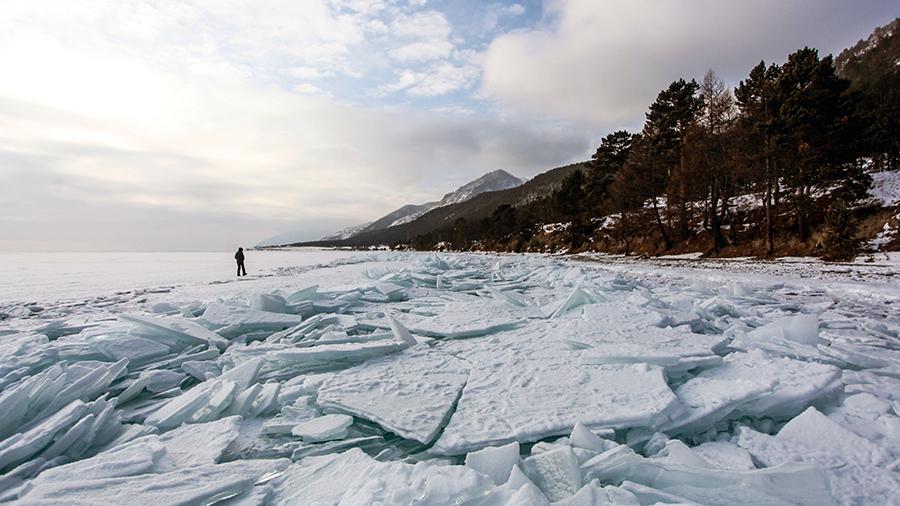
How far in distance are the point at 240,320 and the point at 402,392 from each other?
9.19 feet

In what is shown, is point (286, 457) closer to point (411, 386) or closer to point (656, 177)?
point (411, 386)

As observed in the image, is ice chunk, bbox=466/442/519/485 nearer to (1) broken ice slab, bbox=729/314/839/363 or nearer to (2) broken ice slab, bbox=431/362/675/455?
(2) broken ice slab, bbox=431/362/675/455

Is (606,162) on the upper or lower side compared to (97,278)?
upper

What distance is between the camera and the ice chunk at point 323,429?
193 cm

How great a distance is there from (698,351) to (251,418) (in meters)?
3.02

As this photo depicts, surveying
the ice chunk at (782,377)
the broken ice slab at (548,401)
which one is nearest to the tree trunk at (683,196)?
the ice chunk at (782,377)

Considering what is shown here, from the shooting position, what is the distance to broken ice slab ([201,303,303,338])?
417 centimetres

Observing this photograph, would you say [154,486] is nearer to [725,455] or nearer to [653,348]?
[725,455]

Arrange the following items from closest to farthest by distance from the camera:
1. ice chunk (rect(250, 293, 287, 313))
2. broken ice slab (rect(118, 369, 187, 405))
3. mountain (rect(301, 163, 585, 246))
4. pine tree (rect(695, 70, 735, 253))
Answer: broken ice slab (rect(118, 369, 187, 405))
ice chunk (rect(250, 293, 287, 313))
pine tree (rect(695, 70, 735, 253))
mountain (rect(301, 163, 585, 246))

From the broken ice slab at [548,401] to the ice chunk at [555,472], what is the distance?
23cm

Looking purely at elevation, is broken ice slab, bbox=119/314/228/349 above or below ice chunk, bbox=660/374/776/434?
above

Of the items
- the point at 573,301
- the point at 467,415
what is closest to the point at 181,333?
the point at 467,415

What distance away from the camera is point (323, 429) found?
195cm

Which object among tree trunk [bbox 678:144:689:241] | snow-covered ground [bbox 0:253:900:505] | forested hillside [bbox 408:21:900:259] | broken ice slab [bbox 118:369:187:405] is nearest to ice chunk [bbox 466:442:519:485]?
snow-covered ground [bbox 0:253:900:505]
